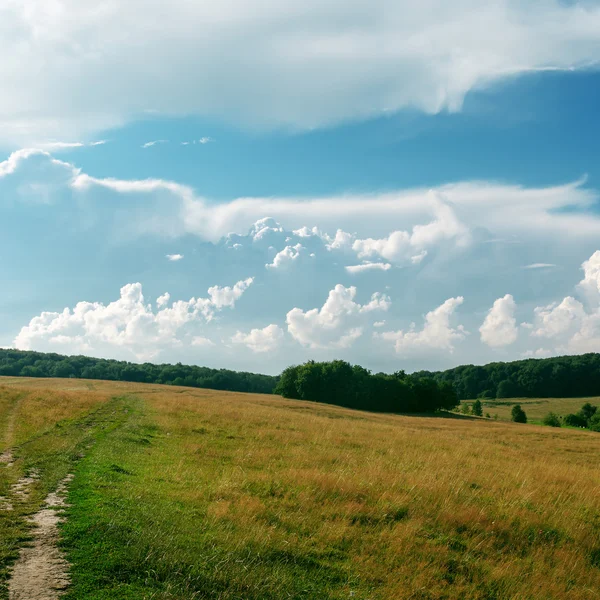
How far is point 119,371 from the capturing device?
14138 cm

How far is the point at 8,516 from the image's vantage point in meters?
10.3

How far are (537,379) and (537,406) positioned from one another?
2901cm

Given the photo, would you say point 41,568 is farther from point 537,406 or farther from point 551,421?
point 537,406

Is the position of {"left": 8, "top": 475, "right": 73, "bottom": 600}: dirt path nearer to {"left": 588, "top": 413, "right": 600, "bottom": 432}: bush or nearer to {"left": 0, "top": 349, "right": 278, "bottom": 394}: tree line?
{"left": 588, "top": 413, "right": 600, "bottom": 432}: bush

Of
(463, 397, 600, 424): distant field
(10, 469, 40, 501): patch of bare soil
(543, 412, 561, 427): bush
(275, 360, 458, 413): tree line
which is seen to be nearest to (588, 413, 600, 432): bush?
(543, 412, 561, 427): bush

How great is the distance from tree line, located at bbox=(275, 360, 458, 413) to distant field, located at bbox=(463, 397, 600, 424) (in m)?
18.3

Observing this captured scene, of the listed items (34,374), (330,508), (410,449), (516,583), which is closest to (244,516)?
(330,508)

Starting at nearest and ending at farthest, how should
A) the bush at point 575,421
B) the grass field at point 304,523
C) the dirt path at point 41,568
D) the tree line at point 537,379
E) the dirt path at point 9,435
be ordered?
the dirt path at point 41,568 → the grass field at point 304,523 → the dirt path at point 9,435 → the bush at point 575,421 → the tree line at point 537,379

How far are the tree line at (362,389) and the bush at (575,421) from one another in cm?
2409

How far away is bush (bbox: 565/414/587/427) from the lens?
10969cm

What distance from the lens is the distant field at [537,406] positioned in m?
118

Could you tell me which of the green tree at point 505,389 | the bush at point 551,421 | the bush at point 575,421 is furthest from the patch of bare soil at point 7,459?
the green tree at point 505,389

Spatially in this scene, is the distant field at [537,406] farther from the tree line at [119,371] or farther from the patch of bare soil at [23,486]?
the patch of bare soil at [23,486]

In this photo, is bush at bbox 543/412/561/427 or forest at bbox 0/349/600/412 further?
forest at bbox 0/349/600/412
